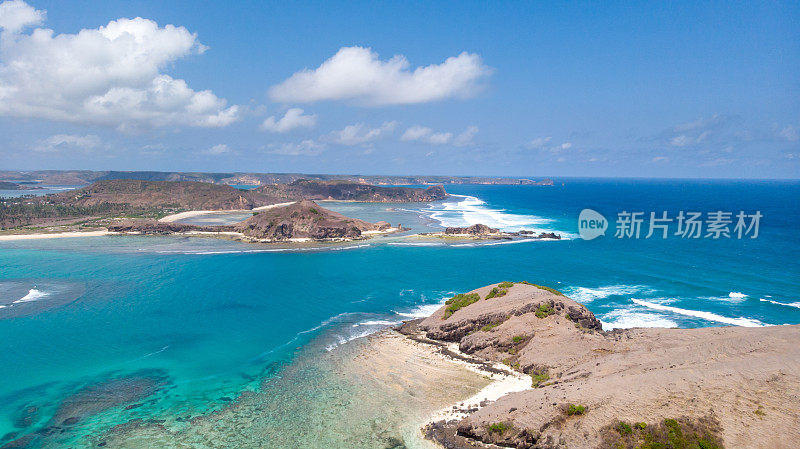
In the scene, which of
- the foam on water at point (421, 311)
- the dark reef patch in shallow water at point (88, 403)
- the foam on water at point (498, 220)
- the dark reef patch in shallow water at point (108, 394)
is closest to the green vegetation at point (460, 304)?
the foam on water at point (421, 311)

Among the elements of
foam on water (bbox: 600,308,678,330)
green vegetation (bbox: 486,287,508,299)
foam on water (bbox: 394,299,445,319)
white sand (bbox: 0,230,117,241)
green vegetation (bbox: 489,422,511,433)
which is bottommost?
white sand (bbox: 0,230,117,241)

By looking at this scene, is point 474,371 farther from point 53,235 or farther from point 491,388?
point 53,235

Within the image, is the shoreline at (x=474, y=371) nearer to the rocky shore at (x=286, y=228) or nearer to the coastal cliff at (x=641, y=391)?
the coastal cliff at (x=641, y=391)

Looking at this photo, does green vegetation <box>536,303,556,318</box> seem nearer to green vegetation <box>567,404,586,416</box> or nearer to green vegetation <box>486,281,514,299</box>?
green vegetation <box>486,281,514,299</box>

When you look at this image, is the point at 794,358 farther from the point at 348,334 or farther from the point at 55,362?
the point at 55,362

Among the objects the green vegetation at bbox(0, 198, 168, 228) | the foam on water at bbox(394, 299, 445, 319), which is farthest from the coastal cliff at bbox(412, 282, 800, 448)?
the green vegetation at bbox(0, 198, 168, 228)
